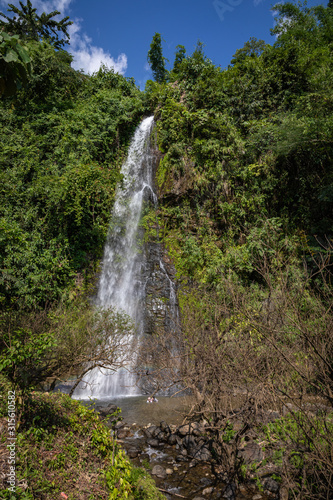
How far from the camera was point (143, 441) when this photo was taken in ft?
22.5

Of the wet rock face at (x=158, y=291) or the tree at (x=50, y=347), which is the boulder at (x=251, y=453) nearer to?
the tree at (x=50, y=347)

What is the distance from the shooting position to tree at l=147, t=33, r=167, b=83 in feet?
78.9

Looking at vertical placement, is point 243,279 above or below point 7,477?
above

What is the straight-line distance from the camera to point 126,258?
1357 centimetres

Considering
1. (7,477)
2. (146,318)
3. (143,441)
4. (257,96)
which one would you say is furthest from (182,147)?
(7,477)

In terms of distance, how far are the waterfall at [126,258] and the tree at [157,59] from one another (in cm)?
1106

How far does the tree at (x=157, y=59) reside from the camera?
24.1 m

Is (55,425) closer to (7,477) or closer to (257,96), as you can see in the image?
(7,477)

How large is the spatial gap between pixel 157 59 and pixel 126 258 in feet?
66.3

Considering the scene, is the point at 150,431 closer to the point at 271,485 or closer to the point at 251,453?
the point at 251,453

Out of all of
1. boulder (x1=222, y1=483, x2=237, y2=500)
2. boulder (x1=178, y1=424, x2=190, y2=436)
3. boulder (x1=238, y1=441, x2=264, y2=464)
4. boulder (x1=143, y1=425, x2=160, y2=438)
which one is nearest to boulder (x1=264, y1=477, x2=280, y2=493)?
boulder (x1=238, y1=441, x2=264, y2=464)

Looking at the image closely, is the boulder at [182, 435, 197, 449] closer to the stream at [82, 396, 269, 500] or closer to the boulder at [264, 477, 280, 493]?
the stream at [82, 396, 269, 500]

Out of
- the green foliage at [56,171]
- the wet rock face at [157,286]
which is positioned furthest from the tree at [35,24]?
the wet rock face at [157,286]

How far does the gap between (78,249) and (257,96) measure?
12.7 m
